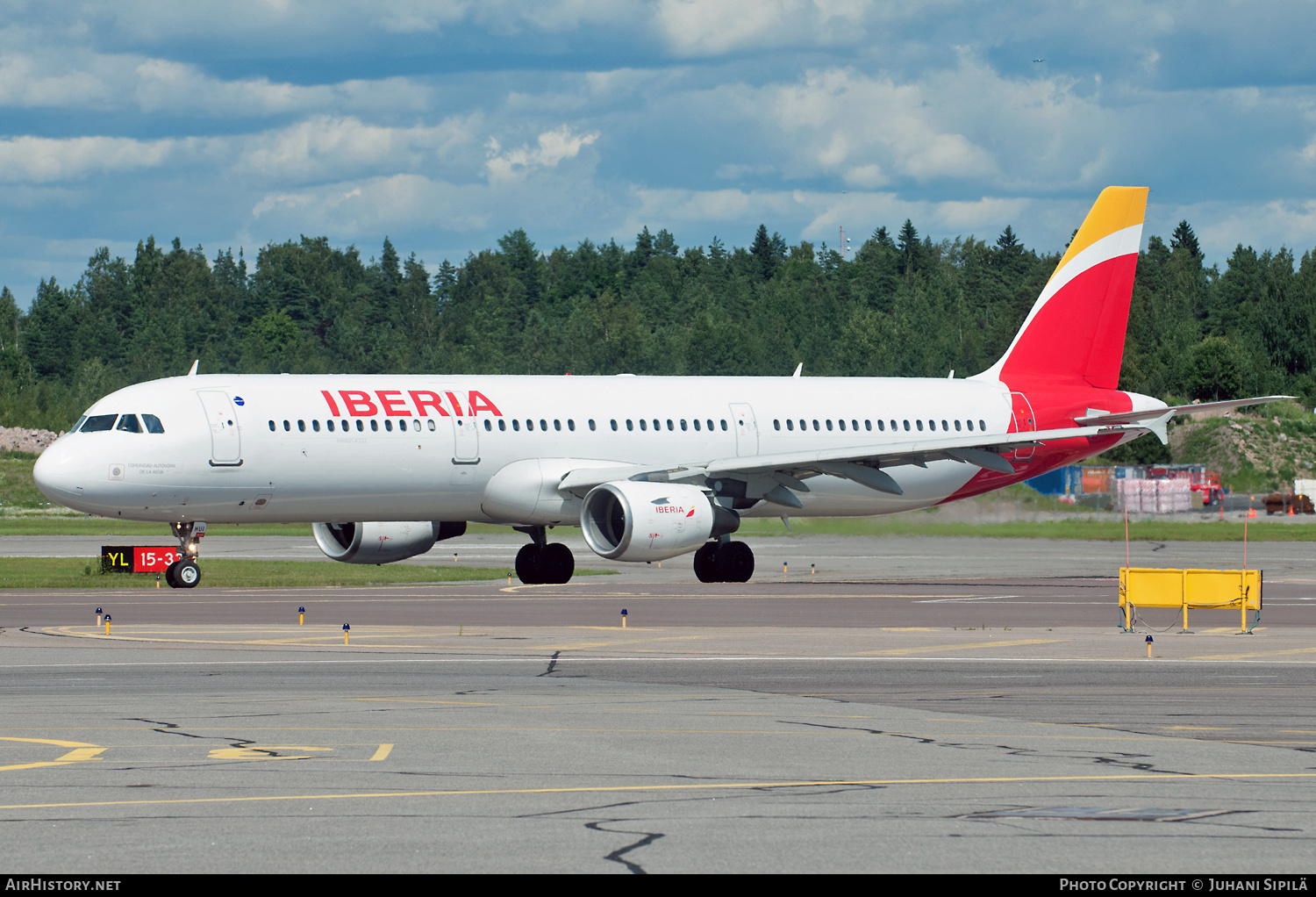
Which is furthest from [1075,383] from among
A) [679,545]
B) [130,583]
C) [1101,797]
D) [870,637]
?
[1101,797]

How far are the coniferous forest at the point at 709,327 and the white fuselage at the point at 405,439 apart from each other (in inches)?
2161

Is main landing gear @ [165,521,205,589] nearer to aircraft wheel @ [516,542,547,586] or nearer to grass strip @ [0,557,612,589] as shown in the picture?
grass strip @ [0,557,612,589]

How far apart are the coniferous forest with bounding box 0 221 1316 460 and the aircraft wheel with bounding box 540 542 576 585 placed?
2311 inches

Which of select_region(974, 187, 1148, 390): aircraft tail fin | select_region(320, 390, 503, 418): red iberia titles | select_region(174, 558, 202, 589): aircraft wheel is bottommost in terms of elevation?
select_region(174, 558, 202, 589): aircraft wheel

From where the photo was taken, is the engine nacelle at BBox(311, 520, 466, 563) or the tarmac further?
the engine nacelle at BBox(311, 520, 466, 563)

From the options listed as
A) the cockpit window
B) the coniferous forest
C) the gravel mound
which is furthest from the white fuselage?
the gravel mound

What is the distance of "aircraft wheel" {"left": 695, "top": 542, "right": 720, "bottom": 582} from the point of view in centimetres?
3759

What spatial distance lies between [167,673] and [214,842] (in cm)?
1043

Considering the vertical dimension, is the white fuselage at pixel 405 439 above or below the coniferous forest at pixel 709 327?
below

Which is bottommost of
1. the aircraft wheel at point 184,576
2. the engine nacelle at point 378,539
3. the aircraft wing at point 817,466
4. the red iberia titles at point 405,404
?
the aircraft wheel at point 184,576

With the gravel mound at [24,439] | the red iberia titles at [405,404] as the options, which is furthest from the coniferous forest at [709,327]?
the red iberia titles at [405,404]

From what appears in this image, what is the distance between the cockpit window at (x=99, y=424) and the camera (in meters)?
32.7

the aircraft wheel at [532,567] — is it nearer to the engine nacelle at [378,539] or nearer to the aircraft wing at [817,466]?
the engine nacelle at [378,539]

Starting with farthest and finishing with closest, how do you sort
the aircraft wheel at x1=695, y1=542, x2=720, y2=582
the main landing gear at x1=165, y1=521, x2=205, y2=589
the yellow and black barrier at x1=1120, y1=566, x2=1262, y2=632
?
the aircraft wheel at x1=695, y1=542, x2=720, y2=582 → the main landing gear at x1=165, y1=521, x2=205, y2=589 → the yellow and black barrier at x1=1120, y1=566, x2=1262, y2=632
